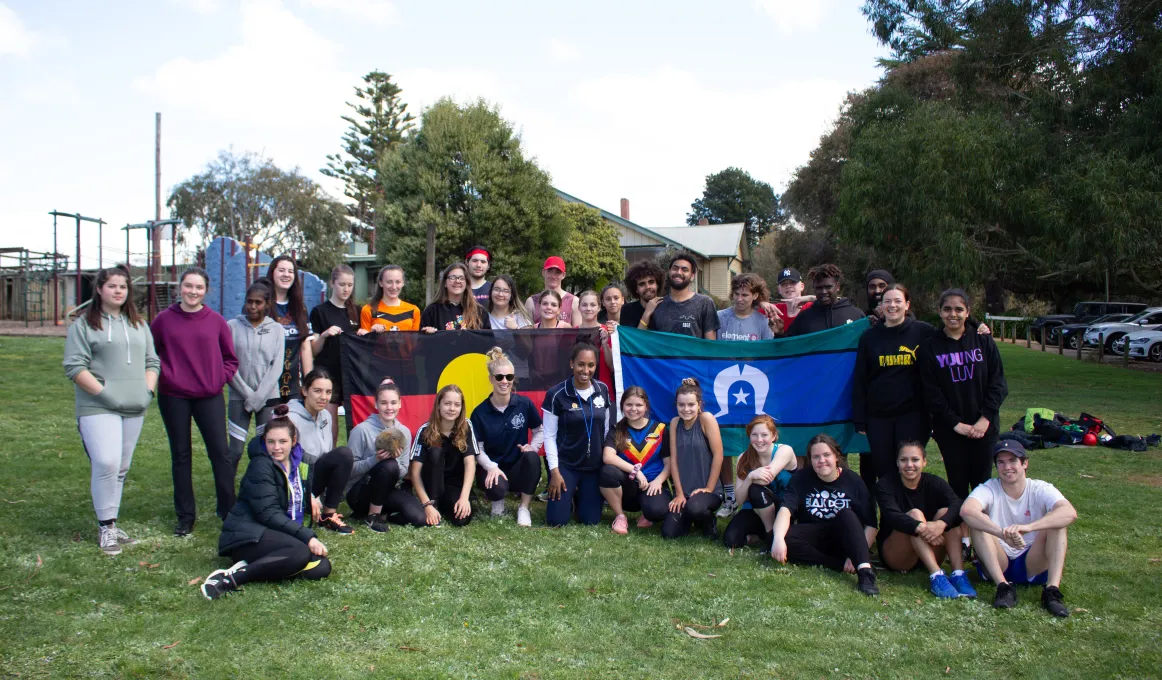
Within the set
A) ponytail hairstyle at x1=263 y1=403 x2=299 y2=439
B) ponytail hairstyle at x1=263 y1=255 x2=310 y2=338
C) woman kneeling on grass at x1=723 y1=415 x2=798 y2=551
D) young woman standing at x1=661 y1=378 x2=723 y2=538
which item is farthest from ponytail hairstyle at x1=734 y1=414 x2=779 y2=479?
ponytail hairstyle at x1=263 y1=255 x2=310 y2=338

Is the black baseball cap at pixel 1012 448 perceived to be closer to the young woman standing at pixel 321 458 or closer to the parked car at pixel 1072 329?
the young woman standing at pixel 321 458

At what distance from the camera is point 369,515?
6117 mm

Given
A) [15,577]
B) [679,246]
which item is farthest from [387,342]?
[679,246]

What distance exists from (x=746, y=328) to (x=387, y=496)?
326cm

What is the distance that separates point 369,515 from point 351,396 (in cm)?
140

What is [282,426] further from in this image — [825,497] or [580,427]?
[825,497]

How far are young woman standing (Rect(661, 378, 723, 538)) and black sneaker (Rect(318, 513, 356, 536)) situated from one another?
2241mm

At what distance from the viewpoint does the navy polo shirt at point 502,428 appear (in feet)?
21.3

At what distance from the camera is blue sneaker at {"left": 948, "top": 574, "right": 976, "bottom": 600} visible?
4734 millimetres

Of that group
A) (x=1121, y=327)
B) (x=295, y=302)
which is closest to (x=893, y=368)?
(x=295, y=302)

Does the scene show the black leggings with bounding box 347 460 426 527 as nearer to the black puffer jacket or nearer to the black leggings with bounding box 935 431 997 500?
the black puffer jacket

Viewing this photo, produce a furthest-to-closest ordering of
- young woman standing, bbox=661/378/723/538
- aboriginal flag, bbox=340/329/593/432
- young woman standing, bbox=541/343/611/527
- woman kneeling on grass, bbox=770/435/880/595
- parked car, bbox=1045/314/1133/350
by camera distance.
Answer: parked car, bbox=1045/314/1133/350, aboriginal flag, bbox=340/329/593/432, young woman standing, bbox=541/343/611/527, young woman standing, bbox=661/378/723/538, woman kneeling on grass, bbox=770/435/880/595

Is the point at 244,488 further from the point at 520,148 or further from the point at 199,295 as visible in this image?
the point at 520,148

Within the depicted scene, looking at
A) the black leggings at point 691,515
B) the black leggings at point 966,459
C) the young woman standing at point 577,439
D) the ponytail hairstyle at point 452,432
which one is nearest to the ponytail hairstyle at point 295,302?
the ponytail hairstyle at point 452,432
